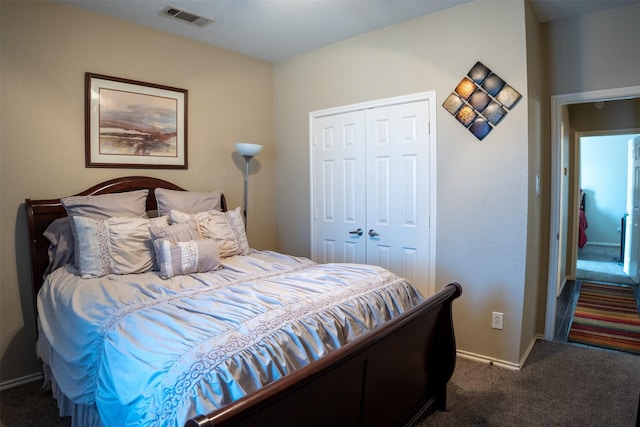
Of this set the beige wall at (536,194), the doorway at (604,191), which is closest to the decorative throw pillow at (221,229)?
the beige wall at (536,194)

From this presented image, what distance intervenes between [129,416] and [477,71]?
2.94 metres

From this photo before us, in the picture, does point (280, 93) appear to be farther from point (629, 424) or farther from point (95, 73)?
point (629, 424)

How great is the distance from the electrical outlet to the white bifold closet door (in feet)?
1.77

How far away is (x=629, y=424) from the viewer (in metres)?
2.14

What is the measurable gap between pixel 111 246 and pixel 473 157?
8.52 ft

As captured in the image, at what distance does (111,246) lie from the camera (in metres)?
2.46

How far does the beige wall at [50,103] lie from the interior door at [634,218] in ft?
18.2

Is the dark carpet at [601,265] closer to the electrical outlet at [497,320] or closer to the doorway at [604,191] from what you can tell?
the doorway at [604,191]

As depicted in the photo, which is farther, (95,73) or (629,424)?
(95,73)

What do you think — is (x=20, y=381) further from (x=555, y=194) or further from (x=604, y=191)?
(x=604, y=191)

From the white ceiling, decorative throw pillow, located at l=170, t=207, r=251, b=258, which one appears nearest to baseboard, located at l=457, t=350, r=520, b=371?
decorative throw pillow, located at l=170, t=207, r=251, b=258

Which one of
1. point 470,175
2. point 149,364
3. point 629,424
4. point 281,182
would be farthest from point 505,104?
point 149,364

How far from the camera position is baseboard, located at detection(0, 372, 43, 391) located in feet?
8.50

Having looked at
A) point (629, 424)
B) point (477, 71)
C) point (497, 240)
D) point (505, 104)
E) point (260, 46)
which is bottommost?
point (629, 424)
